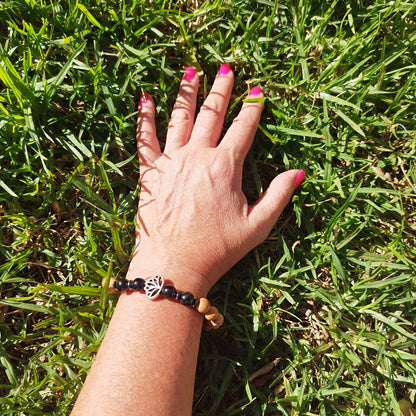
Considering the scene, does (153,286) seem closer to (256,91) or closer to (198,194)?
(198,194)

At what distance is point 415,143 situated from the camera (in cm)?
239

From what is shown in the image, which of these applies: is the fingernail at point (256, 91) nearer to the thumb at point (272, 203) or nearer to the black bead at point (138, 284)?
the thumb at point (272, 203)

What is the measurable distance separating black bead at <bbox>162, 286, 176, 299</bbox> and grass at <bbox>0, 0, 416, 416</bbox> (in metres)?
0.44

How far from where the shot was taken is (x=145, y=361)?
1860 millimetres

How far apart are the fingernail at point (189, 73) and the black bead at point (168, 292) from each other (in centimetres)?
131

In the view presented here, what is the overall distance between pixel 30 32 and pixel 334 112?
6.24ft

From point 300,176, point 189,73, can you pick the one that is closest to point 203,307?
point 300,176

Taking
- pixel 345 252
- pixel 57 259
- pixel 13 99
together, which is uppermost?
pixel 13 99

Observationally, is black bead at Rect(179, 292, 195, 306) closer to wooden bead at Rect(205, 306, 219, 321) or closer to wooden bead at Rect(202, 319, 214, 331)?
wooden bead at Rect(205, 306, 219, 321)

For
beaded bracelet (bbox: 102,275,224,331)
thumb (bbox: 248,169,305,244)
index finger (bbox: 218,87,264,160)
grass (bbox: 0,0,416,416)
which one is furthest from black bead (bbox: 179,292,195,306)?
index finger (bbox: 218,87,264,160)

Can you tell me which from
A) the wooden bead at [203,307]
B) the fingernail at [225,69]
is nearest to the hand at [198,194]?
the fingernail at [225,69]

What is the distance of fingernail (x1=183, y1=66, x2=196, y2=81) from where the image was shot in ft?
8.05

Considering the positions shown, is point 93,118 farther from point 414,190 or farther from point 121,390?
point 414,190

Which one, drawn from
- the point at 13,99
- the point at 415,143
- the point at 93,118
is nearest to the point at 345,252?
the point at 415,143
